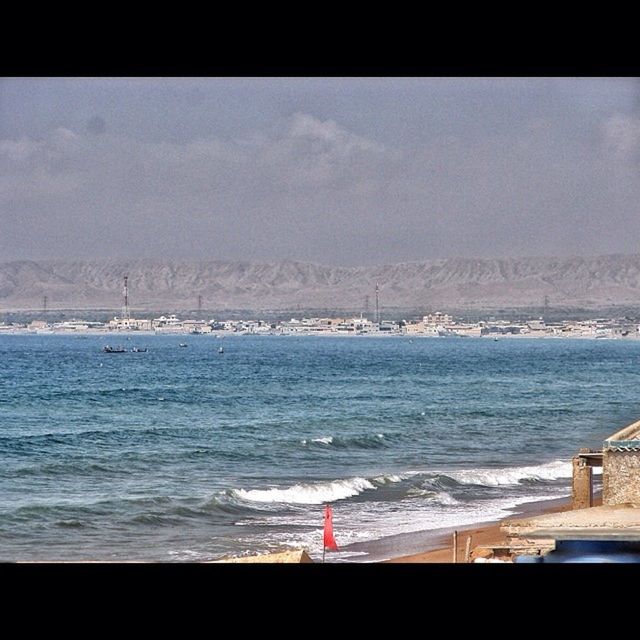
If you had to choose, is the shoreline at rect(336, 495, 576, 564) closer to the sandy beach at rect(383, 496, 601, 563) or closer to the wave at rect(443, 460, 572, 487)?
the sandy beach at rect(383, 496, 601, 563)

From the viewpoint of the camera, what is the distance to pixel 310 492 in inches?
603

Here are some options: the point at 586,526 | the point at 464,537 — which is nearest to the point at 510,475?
the point at 464,537

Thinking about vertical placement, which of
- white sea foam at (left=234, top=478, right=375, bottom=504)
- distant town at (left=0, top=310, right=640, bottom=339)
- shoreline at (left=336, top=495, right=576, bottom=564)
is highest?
distant town at (left=0, top=310, right=640, bottom=339)

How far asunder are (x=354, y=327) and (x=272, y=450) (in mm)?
66820

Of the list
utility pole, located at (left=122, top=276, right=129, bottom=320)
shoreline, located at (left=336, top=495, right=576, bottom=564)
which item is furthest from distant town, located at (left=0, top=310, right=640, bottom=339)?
shoreline, located at (left=336, top=495, right=576, bottom=564)

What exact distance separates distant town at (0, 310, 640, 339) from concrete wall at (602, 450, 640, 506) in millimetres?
73492

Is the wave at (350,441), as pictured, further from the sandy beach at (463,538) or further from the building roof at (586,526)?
the building roof at (586,526)

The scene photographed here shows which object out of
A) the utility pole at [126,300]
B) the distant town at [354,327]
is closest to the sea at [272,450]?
the utility pole at [126,300]

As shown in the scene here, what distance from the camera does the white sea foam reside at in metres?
14.9

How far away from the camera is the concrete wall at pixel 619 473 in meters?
8.92
